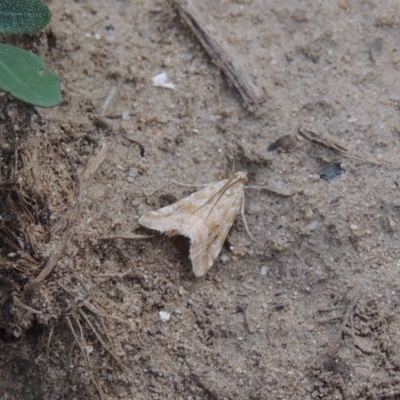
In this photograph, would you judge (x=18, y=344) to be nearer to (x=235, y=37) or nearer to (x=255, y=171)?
(x=255, y=171)

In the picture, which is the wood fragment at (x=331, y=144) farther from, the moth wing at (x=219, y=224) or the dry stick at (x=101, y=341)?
the dry stick at (x=101, y=341)

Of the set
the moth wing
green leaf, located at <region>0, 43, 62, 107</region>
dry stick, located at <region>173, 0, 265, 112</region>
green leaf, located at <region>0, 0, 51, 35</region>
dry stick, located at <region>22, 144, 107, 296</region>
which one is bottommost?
the moth wing


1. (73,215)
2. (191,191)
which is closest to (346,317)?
(191,191)

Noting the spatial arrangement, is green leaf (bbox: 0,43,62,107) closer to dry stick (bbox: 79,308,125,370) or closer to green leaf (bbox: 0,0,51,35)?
green leaf (bbox: 0,0,51,35)

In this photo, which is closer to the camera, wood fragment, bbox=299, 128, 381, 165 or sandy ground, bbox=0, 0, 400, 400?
sandy ground, bbox=0, 0, 400, 400

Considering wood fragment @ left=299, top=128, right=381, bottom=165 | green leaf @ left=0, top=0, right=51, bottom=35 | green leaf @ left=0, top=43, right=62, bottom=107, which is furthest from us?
wood fragment @ left=299, top=128, right=381, bottom=165

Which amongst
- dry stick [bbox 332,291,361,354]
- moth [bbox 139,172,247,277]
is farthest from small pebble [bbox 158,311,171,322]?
dry stick [bbox 332,291,361,354]
